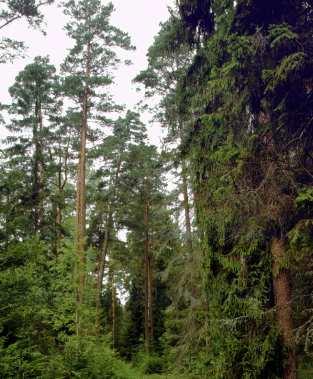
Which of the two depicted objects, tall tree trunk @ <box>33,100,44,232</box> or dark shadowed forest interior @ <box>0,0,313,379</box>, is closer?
dark shadowed forest interior @ <box>0,0,313,379</box>

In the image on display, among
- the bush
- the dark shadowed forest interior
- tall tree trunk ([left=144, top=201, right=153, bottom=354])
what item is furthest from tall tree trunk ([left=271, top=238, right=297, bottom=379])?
tall tree trunk ([left=144, top=201, right=153, bottom=354])

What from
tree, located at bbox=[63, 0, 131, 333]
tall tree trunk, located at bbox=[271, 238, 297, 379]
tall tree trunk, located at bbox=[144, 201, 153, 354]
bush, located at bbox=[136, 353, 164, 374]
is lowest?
bush, located at bbox=[136, 353, 164, 374]

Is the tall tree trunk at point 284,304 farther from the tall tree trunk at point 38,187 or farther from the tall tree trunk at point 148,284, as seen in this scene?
the tall tree trunk at point 148,284

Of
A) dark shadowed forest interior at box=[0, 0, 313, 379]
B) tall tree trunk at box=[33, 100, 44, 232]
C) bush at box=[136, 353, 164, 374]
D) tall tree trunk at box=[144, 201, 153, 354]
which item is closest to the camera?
dark shadowed forest interior at box=[0, 0, 313, 379]

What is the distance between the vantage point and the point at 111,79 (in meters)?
17.1

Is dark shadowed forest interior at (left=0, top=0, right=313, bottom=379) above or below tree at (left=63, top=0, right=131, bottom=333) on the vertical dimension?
below

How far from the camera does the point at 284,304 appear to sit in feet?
21.1

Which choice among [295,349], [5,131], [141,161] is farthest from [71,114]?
[295,349]

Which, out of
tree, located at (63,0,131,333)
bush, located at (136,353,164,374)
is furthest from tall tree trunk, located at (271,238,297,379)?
bush, located at (136,353,164,374)

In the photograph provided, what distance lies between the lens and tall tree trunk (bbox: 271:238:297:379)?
21.0ft

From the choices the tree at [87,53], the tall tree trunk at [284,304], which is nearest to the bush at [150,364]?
the tree at [87,53]

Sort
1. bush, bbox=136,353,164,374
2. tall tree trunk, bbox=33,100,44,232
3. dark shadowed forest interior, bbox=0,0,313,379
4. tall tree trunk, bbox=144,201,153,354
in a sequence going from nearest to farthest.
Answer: dark shadowed forest interior, bbox=0,0,313,379 → tall tree trunk, bbox=33,100,44,232 → bush, bbox=136,353,164,374 → tall tree trunk, bbox=144,201,153,354

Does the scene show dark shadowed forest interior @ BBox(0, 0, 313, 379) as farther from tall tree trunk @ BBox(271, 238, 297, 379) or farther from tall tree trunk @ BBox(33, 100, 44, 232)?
tall tree trunk @ BBox(33, 100, 44, 232)

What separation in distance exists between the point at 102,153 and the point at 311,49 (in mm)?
14255
